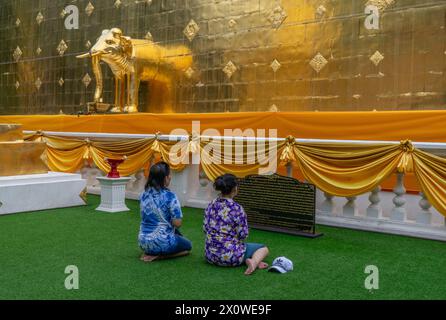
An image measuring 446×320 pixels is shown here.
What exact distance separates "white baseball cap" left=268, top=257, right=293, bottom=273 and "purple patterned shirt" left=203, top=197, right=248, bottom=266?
28 centimetres

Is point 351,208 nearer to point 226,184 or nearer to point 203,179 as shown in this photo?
point 203,179

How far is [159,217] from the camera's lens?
439 cm

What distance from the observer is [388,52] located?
8.14 meters

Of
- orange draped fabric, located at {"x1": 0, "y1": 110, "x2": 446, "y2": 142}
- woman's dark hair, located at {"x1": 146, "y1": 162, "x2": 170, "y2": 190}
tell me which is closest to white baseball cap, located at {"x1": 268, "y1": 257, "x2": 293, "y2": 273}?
woman's dark hair, located at {"x1": 146, "y1": 162, "x2": 170, "y2": 190}

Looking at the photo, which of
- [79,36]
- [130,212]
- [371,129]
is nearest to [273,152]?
[371,129]

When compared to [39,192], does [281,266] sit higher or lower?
lower

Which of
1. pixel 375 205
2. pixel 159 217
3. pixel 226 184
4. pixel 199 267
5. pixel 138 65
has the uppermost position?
pixel 138 65

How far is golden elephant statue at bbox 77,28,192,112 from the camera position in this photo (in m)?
10.8

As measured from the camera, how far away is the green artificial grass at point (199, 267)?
3.63m

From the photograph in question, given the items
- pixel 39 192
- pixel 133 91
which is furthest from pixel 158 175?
pixel 133 91

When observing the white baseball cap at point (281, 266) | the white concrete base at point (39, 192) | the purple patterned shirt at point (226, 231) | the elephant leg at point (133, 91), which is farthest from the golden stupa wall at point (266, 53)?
the purple patterned shirt at point (226, 231)

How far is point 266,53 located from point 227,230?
20.0 feet

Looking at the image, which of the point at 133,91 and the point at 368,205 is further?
the point at 133,91

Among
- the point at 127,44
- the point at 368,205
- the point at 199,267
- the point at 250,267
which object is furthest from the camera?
the point at 127,44
